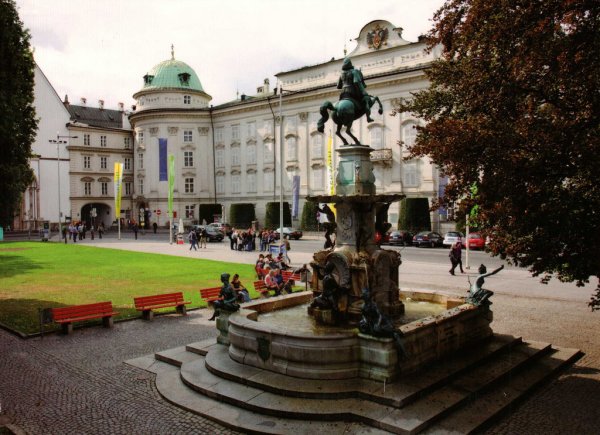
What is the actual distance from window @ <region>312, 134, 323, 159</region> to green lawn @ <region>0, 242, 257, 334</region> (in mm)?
25281

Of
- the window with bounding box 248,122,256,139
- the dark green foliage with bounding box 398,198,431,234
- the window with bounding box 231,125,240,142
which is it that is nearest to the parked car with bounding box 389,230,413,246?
the dark green foliage with bounding box 398,198,431,234

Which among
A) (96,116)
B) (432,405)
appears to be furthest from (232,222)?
(432,405)

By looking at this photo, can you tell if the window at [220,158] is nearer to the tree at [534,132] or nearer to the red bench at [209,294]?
the red bench at [209,294]

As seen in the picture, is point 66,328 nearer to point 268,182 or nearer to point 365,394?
point 365,394

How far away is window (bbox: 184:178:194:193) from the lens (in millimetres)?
65375

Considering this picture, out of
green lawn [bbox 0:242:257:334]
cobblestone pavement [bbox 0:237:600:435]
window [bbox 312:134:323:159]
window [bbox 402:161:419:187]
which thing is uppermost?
window [bbox 312:134:323:159]

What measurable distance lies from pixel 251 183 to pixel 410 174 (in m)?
21.0

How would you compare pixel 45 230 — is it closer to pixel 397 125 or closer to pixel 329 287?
pixel 397 125

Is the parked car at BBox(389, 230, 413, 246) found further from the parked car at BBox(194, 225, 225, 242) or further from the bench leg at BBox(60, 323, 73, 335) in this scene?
the bench leg at BBox(60, 323, 73, 335)

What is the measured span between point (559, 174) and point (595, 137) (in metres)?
1.03

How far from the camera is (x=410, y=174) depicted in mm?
48344

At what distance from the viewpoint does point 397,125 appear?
48562 millimetres

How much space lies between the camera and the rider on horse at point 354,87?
1213 cm

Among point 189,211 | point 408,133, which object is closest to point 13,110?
point 408,133
